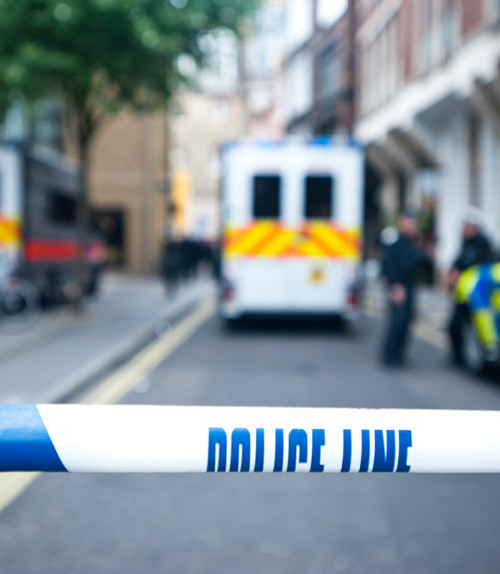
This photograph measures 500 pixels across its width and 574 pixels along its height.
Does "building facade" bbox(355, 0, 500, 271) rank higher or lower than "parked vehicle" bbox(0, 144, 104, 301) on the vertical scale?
higher

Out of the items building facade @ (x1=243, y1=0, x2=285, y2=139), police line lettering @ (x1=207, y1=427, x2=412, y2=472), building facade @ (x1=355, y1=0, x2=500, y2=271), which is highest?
building facade @ (x1=243, y1=0, x2=285, y2=139)

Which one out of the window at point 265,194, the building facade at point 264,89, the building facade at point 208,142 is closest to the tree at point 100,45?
the window at point 265,194

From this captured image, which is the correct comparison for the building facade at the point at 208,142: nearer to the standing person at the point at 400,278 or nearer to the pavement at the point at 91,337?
the pavement at the point at 91,337

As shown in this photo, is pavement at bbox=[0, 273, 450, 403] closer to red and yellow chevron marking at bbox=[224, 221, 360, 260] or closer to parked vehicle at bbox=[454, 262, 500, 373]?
parked vehicle at bbox=[454, 262, 500, 373]

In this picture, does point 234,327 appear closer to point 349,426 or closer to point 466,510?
point 466,510

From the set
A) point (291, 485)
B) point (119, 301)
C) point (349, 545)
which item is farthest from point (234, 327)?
point (349, 545)

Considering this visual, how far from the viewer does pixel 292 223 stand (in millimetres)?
13164

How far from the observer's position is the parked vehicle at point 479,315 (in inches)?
321

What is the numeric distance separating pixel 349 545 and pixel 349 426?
218 centimetres

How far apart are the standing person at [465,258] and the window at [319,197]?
10.3 feet

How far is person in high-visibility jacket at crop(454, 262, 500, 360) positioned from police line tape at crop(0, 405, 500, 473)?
21.2ft

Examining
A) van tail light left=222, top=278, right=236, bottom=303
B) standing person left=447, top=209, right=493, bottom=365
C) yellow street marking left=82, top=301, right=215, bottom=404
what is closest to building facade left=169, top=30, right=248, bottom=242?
yellow street marking left=82, top=301, right=215, bottom=404

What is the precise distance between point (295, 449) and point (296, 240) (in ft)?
37.4

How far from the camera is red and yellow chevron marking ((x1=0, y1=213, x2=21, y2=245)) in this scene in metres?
14.8
